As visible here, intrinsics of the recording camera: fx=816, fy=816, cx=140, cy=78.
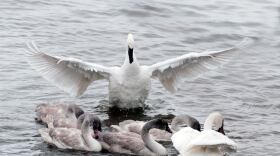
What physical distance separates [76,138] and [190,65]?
10.7ft

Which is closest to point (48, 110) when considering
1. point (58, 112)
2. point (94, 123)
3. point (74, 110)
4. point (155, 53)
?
point (58, 112)

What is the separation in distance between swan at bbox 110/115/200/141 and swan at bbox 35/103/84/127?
654 millimetres

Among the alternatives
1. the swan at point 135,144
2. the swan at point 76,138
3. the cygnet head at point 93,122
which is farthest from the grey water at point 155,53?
the cygnet head at point 93,122

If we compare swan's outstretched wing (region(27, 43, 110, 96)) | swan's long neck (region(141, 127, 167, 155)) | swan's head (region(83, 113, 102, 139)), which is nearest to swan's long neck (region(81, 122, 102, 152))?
swan's head (region(83, 113, 102, 139))

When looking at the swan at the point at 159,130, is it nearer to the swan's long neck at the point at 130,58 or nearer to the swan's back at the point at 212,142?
the swan's long neck at the point at 130,58

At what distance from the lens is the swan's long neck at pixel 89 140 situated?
40.4 feet

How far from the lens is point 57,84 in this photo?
1465cm

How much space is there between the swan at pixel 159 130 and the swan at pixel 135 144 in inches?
26.8

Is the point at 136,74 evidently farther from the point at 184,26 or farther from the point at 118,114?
the point at 184,26

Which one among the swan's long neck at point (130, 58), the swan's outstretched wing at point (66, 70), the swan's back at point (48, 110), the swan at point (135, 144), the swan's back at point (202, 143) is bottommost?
the swan at point (135, 144)

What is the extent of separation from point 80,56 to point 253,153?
6518 millimetres

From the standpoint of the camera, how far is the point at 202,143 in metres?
11.0

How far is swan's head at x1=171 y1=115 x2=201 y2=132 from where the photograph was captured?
13.0m

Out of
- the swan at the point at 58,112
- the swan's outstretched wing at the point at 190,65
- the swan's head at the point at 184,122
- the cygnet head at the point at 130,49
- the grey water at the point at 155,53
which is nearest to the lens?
the swan's head at the point at 184,122
